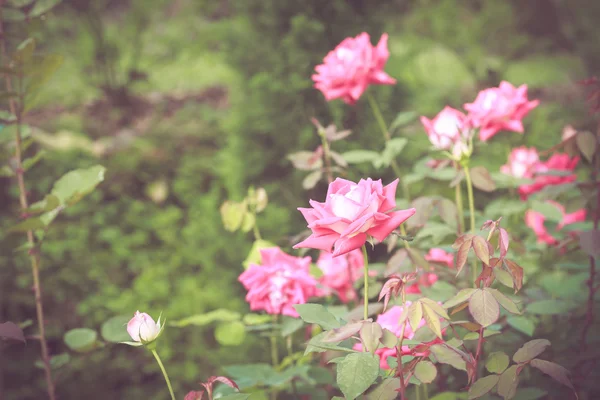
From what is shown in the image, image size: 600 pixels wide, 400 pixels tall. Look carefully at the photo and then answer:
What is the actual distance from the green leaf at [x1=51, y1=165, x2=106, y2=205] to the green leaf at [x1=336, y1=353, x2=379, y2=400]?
2.17 ft

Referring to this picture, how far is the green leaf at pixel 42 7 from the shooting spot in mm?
1170

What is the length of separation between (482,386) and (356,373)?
205mm

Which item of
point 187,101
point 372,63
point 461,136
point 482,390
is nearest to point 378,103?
point 372,63

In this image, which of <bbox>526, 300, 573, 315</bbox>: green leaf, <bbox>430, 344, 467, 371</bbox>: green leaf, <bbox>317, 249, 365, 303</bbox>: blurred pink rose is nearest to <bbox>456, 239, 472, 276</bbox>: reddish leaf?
<bbox>430, 344, 467, 371</bbox>: green leaf

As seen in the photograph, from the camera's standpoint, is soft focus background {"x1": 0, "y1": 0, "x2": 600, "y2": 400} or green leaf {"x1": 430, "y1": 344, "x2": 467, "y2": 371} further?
soft focus background {"x1": 0, "y1": 0, "x2": 600, "y2": 400}

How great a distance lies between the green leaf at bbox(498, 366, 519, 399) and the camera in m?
0.76

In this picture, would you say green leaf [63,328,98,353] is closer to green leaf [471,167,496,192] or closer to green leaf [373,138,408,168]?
green leaf [373,138,408,168]

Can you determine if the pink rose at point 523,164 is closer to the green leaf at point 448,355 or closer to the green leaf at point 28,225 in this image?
the green leaf at point 448,355

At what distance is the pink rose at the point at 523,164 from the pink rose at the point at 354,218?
0.97 m

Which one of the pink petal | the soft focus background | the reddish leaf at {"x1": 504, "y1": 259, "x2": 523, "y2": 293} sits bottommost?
the soft focus background

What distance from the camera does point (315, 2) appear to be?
2.21 meters

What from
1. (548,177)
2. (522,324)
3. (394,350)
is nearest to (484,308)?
(394,350)

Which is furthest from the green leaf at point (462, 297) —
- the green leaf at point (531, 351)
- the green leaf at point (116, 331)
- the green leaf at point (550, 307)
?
the green leaf at point (116, 331)

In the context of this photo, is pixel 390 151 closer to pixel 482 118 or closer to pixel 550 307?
pixel 482 118
